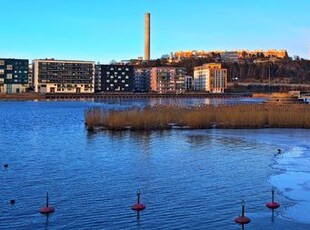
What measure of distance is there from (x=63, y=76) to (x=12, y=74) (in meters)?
17.0

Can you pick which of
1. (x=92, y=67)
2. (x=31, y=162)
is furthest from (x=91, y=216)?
(x=92, y=67)

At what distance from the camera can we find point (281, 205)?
13930 mm

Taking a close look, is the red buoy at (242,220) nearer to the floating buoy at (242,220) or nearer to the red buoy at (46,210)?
the floating buoy at (242,220)

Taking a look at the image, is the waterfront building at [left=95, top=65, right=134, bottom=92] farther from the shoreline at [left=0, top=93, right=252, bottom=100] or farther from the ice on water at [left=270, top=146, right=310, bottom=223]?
the ice on water at [left=270, top=146, right=310, bottom=223]

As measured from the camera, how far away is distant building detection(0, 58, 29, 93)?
156 meters

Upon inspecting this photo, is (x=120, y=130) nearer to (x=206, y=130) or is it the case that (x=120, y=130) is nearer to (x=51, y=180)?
(x=206, y=130)

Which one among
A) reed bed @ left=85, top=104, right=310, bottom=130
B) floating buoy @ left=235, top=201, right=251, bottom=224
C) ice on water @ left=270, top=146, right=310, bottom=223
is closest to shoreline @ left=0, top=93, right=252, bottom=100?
reed bed @ left=85, top=104, right=310, bottom=130

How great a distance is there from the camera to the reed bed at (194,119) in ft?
124

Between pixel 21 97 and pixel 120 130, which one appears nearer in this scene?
pixel 120 130

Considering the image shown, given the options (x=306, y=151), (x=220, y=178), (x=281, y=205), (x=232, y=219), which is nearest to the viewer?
(x=232, y=219)

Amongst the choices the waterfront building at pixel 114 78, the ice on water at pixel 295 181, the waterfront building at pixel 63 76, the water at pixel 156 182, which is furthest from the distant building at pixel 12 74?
the ice on water at pixel 295 181

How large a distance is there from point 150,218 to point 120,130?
78.4 feet

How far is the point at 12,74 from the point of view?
15750 centimetres

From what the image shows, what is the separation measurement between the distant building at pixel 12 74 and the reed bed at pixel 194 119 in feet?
403
